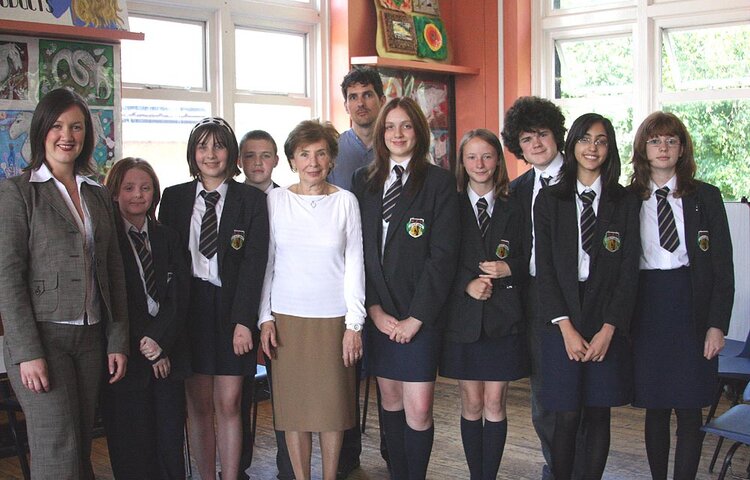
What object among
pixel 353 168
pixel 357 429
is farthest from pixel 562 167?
pixel 357 429

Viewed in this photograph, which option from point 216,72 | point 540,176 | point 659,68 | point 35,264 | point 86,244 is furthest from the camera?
point 659,68

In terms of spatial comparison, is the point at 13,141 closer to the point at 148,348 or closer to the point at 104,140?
the point at 104,140

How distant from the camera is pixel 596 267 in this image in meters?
3.16

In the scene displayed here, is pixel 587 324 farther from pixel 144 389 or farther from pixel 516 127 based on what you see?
pixel 144 389

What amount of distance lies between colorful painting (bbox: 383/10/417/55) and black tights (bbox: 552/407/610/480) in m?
3.43

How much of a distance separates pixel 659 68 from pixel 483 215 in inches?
141

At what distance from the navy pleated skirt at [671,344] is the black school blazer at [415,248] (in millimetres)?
722

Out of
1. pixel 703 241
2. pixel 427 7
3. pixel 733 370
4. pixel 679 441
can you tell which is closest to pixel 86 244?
pixel 703 241

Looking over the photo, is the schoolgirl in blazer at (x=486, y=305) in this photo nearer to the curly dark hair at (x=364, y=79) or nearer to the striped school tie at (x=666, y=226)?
the striped school tie at (x=666, y=226)

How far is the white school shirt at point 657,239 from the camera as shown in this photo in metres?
3.21

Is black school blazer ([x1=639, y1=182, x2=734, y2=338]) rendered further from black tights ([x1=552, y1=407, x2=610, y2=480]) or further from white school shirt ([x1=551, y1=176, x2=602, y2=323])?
black tights ([x1=552, y1=407, x2=610, y2=480])

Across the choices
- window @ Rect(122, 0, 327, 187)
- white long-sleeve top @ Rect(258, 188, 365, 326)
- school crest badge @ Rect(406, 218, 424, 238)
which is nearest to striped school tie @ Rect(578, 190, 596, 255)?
school crest badge @ Rect(406, 218, 424, 238)

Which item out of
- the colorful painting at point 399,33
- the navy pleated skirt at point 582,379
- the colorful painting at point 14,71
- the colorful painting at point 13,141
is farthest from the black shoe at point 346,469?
the colorful painting at point 399,33

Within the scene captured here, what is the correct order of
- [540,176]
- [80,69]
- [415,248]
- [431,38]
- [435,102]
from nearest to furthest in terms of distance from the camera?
[415,248], [540,176], [80,69], [431,38], [435,102]
